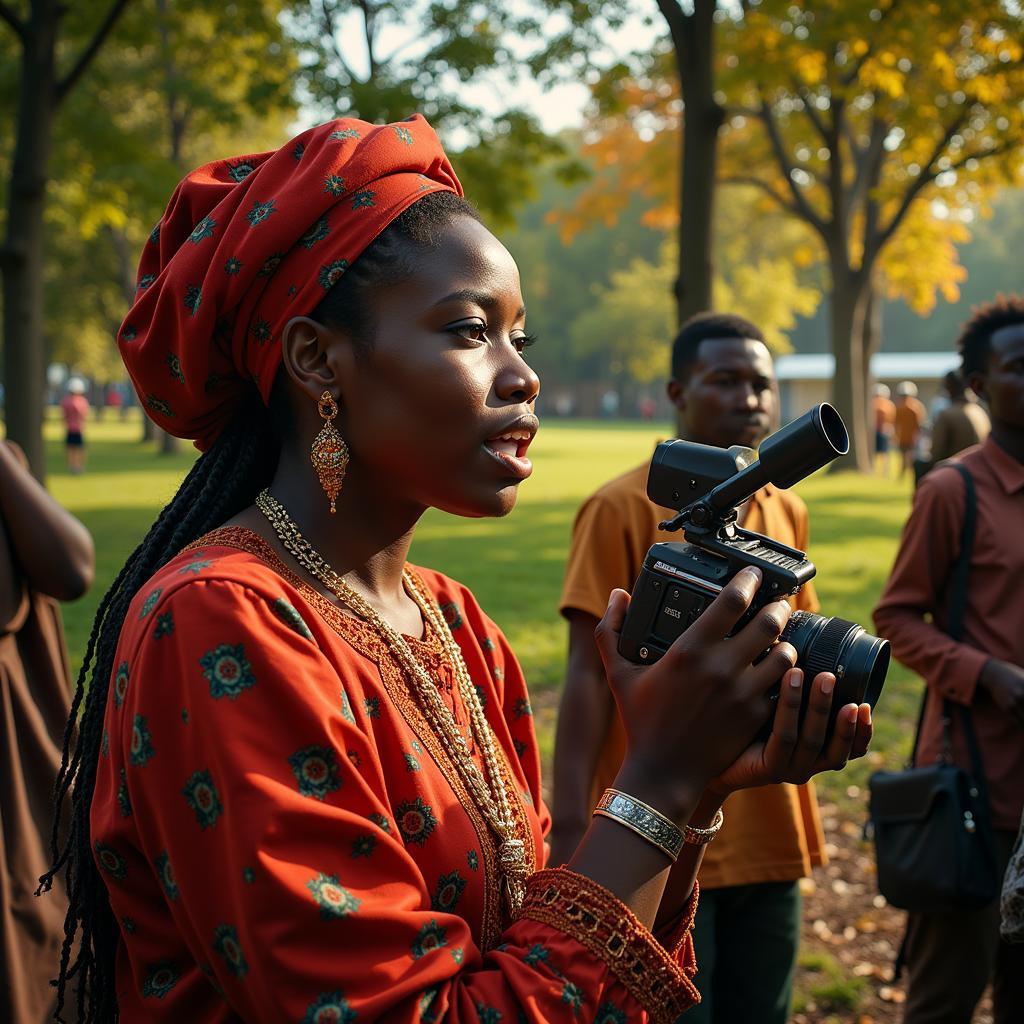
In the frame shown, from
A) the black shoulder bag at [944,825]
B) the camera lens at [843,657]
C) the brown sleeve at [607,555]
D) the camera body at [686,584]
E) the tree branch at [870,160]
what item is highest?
→ the tree branch at [870,160]

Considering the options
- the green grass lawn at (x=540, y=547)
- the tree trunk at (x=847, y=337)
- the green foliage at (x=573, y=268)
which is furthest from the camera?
the green foliage at (x=573, y=268)

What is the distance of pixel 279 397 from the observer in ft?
6.23

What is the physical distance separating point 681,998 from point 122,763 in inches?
34.3

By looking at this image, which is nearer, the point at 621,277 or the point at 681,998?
the point at 681,998

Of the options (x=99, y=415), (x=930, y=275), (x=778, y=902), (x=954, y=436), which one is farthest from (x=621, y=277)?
(x=778, y=902)

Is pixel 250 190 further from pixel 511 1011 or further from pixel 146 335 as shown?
pixel 511 1011

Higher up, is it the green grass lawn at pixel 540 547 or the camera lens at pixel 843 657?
the camera lens at pixel 843 657

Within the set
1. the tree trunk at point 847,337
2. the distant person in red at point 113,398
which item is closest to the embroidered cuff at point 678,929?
the tree trunk at point 847,337

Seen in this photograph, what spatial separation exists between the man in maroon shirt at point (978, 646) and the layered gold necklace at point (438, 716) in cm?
221

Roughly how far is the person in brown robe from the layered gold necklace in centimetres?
155

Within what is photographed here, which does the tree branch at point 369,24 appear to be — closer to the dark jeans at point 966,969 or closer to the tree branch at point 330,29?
the tree branch at point 330,29

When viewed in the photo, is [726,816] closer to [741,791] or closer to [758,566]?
[741,791]

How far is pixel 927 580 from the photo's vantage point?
3.76 metres

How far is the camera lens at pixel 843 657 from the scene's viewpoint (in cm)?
158
